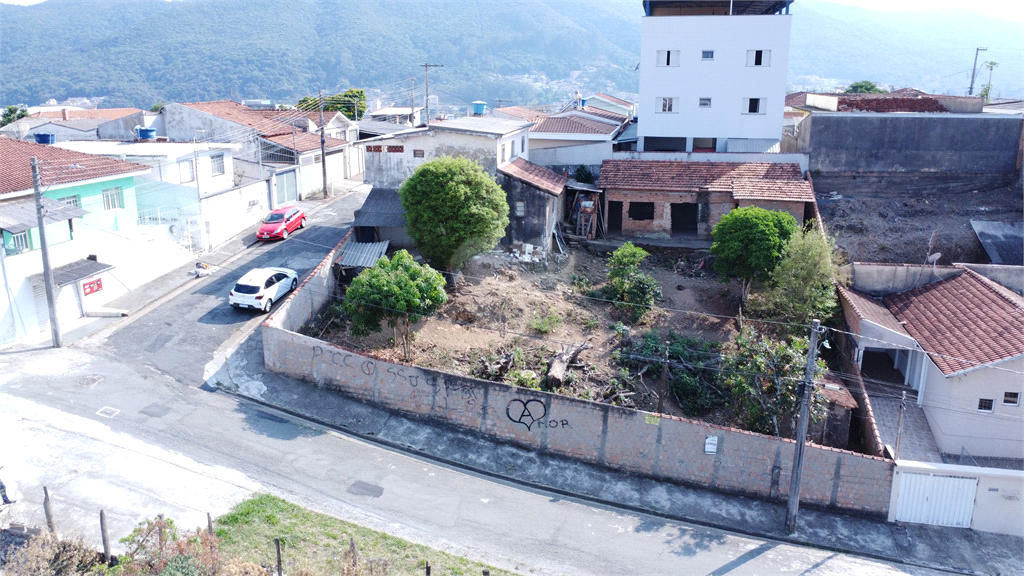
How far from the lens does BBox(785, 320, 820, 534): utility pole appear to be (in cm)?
1741

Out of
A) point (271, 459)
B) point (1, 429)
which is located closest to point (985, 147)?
point (271, 459)

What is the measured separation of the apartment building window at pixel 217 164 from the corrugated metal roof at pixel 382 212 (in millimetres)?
11205

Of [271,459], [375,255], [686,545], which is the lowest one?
[686,545]

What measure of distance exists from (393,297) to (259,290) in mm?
6396

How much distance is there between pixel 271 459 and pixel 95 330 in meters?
10.9

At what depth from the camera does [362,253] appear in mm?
30109

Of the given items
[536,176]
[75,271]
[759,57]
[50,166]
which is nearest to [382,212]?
[536,176]

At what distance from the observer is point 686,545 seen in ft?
57.8

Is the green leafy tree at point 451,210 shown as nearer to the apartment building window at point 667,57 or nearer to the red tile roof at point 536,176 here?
the red tile roof at point 536,176

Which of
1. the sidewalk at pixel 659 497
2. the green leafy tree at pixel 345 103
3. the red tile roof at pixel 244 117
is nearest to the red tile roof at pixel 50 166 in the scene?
the sidewalk at pixel 659 497

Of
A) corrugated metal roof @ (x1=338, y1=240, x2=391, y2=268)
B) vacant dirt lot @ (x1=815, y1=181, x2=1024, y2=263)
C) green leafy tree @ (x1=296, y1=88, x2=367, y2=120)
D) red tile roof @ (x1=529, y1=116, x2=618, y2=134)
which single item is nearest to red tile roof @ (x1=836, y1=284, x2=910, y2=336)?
vacant dirt lot @ (x1=815, y1=181, x2=1024, y2=263)

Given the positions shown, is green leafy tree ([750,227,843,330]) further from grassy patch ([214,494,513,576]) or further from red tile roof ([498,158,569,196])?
grassy patch ([214,494,513,576])

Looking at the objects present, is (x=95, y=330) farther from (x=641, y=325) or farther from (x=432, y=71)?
(x=432, y=71)

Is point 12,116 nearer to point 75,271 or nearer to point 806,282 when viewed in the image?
point 75,271
